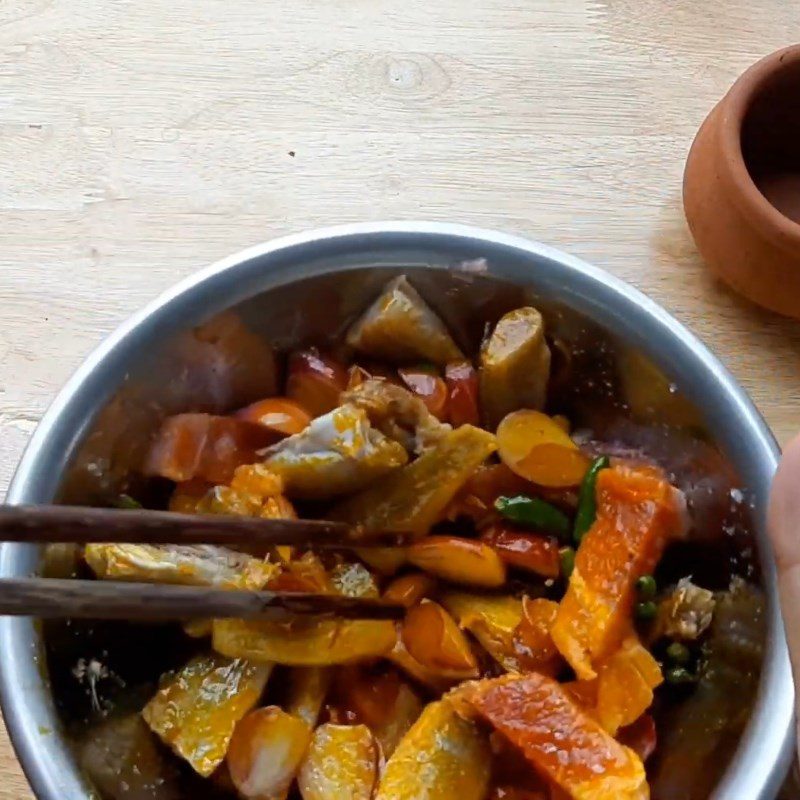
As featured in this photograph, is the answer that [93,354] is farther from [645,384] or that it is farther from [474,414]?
[645,384]

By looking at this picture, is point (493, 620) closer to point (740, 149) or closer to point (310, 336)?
point (310, 336)

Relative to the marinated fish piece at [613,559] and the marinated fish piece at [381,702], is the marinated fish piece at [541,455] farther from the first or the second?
the marinated fish piece at [381,702]

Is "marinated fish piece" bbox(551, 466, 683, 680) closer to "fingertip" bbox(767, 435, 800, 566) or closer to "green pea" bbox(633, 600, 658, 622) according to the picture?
"green pea" bbox(633, 600, 658, 622)

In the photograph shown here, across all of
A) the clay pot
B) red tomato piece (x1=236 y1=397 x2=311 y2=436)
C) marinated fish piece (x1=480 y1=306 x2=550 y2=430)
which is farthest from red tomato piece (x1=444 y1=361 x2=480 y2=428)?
the clay pot

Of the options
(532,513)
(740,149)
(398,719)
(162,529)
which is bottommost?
(398,719)

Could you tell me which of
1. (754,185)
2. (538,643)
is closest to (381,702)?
(538,643)

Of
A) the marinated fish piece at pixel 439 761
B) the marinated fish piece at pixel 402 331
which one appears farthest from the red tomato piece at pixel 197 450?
the marinated fish piece at pixel 439 761

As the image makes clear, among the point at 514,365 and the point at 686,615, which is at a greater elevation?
the point at 514,365
